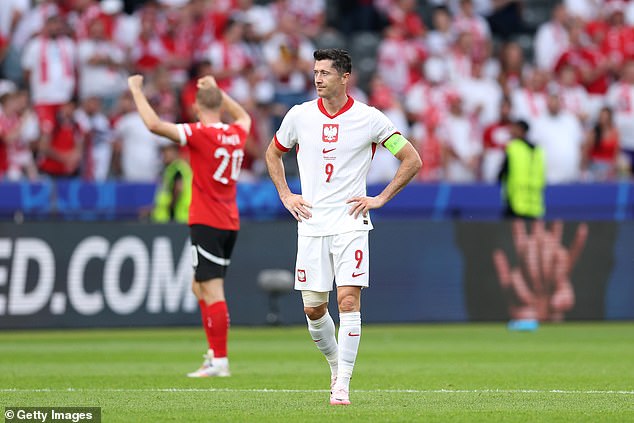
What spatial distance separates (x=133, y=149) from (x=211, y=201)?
8373mm

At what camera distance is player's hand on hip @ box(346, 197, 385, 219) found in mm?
9500

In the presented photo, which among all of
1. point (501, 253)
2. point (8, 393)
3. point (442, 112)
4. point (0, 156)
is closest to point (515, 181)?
point (501, 253)

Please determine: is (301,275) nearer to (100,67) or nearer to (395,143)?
(395,143)

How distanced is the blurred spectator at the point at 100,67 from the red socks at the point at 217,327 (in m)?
9.43

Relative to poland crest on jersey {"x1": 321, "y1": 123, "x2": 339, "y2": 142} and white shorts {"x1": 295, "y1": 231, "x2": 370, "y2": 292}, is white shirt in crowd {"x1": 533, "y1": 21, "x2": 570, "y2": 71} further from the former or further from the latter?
white shorts {"x1": 295, "y1": 231, "x2": 370, "y2": 292}

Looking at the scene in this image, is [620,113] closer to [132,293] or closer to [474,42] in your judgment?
[474,42]

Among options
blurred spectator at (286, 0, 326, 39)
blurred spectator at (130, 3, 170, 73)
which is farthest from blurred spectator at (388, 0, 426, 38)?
blurred spectator at (130, 3, 170, 73)

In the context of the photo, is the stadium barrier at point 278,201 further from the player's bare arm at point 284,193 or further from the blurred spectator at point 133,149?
the player's bare arm at point 284,193

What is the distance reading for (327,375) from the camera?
12133mm

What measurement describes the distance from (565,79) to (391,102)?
3477 mm

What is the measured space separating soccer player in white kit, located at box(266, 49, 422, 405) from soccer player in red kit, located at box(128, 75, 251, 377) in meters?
2.52

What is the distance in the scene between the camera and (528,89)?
22781mm

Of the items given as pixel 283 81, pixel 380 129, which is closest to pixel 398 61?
pixel 283 81

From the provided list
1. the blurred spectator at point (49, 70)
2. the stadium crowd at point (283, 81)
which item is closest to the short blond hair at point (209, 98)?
the stadium crowd at point (283, 81)
